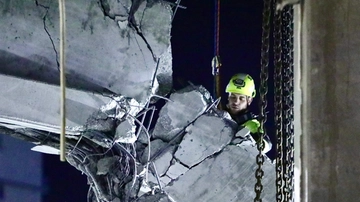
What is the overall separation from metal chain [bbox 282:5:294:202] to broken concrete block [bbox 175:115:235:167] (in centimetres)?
112

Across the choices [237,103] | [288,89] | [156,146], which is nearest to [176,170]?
[156,146]

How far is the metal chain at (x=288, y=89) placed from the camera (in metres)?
2.51

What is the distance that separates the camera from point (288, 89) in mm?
2564

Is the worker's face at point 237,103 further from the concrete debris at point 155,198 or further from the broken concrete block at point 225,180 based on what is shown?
the concrete debris at point 155,198

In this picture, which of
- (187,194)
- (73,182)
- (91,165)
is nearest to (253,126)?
(187,194)

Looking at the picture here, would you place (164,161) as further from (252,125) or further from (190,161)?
(252,125)

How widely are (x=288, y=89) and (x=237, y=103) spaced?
198 cm

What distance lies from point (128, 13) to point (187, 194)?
1.39 m

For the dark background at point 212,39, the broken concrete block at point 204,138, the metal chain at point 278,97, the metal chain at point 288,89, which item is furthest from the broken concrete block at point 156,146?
the dark background at point 212,39

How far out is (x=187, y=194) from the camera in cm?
388

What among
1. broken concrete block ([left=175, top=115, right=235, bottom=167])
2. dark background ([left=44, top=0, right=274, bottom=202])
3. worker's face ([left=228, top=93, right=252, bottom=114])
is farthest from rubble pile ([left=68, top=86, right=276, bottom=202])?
dark background ([left=44, top=0, right=274, bottom=202])

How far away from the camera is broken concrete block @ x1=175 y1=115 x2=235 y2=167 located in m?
3.79

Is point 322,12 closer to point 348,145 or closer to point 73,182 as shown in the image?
point 348,145

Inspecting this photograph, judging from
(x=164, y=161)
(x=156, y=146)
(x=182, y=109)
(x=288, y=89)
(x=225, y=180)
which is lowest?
(x=225, y=180)
